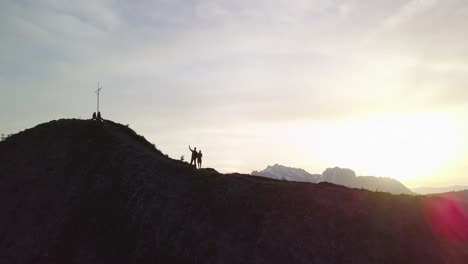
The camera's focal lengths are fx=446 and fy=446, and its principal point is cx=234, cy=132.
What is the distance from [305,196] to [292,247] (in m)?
5.28

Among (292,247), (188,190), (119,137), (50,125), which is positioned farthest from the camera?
(50,125)

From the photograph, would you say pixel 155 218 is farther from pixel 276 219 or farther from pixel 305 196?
pixel 305 196

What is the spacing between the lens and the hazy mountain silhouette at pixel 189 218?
3403cm

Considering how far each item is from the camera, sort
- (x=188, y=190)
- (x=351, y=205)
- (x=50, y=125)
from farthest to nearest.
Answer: (x=50, y=125), (x=188, y=190), (x=351, y=205)

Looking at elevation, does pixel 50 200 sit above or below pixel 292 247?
above

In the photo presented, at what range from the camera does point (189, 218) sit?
125 feet

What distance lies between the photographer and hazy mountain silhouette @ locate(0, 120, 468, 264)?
112ft

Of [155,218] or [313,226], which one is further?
[155,218]

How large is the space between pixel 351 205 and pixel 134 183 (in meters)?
20.2

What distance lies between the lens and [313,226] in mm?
35188

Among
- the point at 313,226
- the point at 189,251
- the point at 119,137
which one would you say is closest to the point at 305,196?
the point at 313,226

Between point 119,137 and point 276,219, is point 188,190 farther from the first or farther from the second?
point 119,137

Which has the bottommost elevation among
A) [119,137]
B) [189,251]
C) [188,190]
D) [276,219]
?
[189,251]

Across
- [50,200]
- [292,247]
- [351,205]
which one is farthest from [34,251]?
[351,205]
